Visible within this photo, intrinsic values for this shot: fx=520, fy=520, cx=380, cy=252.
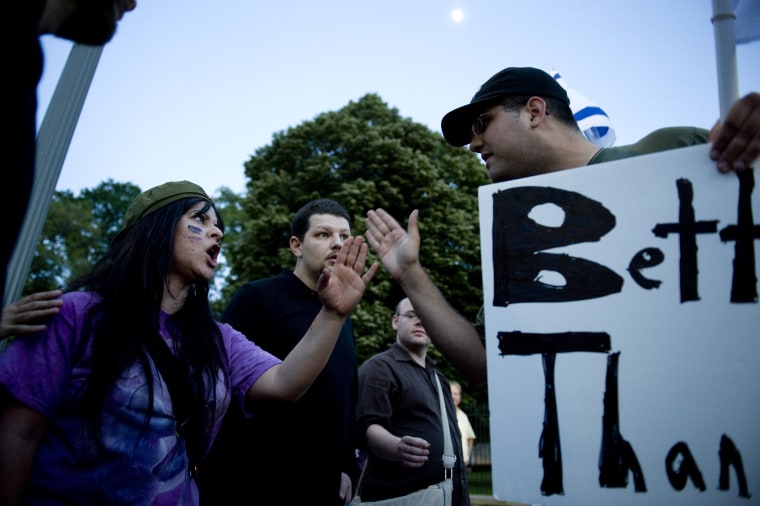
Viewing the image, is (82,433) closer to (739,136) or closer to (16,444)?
(16,444)

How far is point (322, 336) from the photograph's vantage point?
7.29 ft

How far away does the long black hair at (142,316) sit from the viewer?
69.6 inches

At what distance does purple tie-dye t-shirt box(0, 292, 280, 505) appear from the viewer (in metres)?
1.62

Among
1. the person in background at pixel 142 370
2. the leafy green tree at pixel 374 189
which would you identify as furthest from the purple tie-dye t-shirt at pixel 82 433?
the leafy green tree at pixel 374 189

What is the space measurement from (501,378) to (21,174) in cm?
138

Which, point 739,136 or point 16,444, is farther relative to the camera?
point 16,444

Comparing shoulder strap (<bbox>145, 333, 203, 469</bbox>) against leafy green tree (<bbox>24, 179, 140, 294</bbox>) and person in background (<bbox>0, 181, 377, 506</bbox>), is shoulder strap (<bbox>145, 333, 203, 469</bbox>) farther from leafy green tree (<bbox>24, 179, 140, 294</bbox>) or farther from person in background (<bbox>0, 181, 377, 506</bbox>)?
leafy green tree (<bbox>24, 179, 140, 294</bbox>)

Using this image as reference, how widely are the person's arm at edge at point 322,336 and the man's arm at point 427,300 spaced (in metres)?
0.23

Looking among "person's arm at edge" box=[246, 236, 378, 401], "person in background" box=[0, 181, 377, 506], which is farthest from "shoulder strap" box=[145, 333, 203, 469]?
"person's arm at edge" box=[246, 236, 378, 401]

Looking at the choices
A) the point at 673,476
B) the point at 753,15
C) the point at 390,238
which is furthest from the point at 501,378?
the point at 753,15

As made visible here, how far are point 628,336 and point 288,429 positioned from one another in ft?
6.18

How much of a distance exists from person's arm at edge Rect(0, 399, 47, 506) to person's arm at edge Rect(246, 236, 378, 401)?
0.80 meters

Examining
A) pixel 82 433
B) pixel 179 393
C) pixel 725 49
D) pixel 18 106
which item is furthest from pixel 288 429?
pixel 725 49

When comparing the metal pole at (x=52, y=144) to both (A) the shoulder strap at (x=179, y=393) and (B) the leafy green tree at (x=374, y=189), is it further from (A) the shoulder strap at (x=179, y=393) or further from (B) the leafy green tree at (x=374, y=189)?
(B) the leafy green tree at (x=374, y=189)
